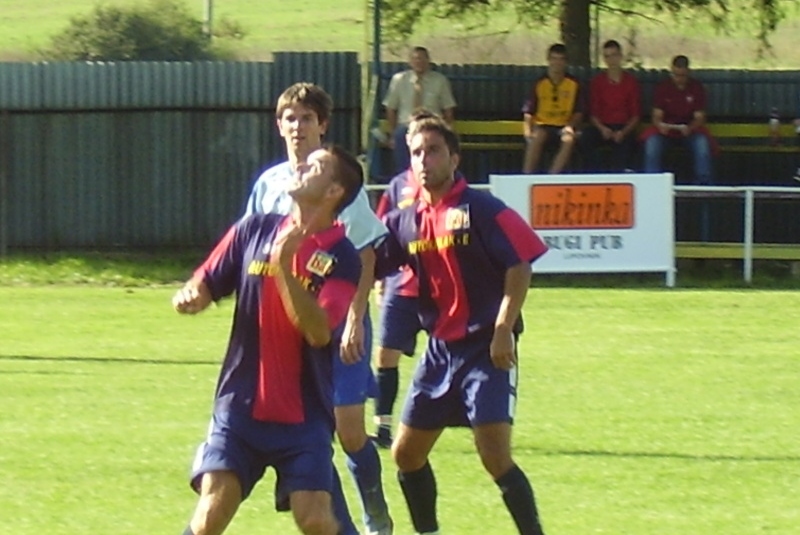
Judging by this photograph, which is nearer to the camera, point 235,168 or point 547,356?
point 547,356

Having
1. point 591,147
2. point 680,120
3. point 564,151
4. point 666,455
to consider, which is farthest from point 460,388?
point 591,147

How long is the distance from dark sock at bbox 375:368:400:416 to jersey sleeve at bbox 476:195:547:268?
2591mm

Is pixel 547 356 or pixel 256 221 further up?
pixel 256 221

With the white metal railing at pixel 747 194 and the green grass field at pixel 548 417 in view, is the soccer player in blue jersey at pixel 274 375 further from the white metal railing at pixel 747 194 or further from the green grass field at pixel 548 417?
the white metal railing at pixel 747 194

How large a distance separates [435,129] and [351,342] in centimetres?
87

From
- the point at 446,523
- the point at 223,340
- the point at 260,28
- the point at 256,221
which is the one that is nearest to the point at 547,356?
the point at 223,340

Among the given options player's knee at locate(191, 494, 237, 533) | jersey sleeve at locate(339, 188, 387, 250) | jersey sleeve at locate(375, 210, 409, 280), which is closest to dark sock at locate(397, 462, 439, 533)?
jersey sleeve at locate(375, 210, 409, 280)

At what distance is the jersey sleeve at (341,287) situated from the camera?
5761 millimetres

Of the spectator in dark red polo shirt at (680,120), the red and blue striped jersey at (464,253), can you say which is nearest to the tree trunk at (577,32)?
the spectator in dark red polo shirt at (680,120)

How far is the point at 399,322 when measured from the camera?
348 inches

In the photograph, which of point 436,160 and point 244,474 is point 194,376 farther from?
point 244,474

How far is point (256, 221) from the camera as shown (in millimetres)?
5910

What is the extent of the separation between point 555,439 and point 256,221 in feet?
14.4

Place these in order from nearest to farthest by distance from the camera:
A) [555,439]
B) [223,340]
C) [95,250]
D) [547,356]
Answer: [555,439] → [547,356] → [223,340] → [95,250]
